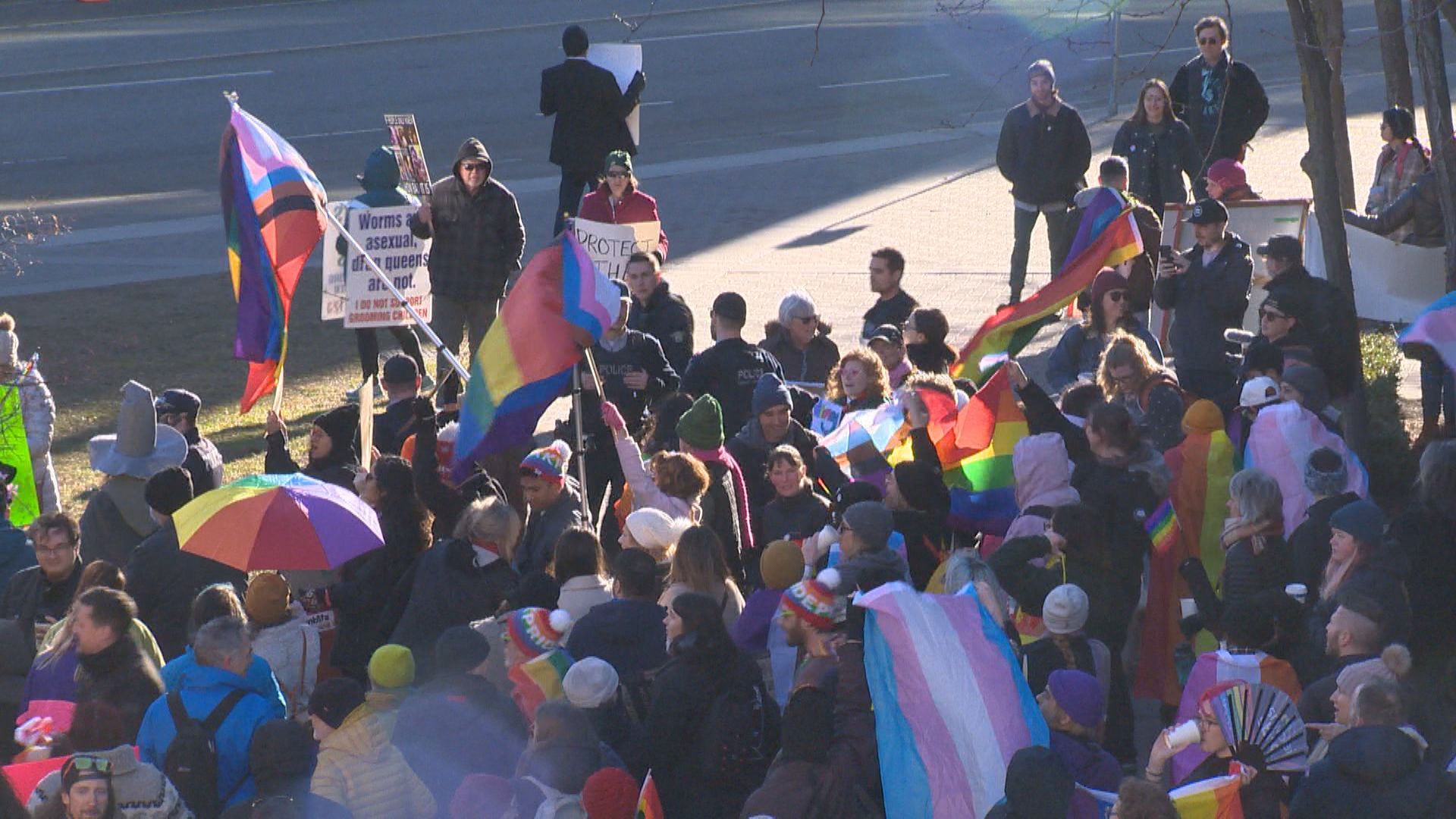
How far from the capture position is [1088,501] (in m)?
7.50

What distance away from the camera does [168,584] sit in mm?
7500

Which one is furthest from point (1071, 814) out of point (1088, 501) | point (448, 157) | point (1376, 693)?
point (448, 157)

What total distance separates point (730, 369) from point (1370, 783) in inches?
196

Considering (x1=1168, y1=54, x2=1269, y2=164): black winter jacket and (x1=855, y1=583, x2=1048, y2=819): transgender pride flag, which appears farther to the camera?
(x1=1168, y1=54, x2=1269, y2=164): black winter jacket

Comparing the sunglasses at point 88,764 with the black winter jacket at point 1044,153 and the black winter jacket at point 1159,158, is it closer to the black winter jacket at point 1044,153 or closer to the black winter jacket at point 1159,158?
the black winter jacket at point 1044,153

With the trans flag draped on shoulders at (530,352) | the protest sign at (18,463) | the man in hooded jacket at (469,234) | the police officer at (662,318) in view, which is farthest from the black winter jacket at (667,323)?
the protest sign at (18,463)

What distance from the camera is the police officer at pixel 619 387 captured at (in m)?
9.84

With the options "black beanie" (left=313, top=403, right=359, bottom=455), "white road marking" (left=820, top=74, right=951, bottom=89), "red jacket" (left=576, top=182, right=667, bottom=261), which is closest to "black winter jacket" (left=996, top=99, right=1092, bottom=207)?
"red jacket" (left=576, top=182, right=667, bottom=261)

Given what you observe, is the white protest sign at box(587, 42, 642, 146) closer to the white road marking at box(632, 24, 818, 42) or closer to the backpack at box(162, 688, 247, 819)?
the backpack at box(162, 688, 247, 819)

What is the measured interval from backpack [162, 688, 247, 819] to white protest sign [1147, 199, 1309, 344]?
886 cm

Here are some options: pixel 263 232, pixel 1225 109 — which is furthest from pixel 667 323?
pixel 1225 109

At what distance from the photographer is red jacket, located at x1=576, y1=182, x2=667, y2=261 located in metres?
12.6

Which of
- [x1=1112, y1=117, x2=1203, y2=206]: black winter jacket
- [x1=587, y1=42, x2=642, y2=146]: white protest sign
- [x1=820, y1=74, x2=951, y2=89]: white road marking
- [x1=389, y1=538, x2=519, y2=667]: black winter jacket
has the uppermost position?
[x1=587, y1=42, x2=642, y2=146]: white protest sign

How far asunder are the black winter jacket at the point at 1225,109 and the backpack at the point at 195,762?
1074 cm
